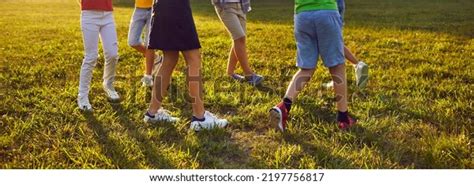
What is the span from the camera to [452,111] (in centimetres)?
434

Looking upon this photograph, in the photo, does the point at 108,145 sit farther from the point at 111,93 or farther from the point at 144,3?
the point at 144,3

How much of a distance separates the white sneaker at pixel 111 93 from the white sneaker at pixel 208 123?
118 cm

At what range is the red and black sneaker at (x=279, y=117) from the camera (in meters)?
3.88

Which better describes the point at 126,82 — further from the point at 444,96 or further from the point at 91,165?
the point at 444,96

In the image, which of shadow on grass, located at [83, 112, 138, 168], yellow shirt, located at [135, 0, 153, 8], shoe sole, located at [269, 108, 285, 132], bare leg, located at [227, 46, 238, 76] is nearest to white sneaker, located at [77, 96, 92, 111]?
shadow on grass, located at [83, 112, 138, 168]

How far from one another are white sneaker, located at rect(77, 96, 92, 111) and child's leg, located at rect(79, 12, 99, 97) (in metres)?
0.03

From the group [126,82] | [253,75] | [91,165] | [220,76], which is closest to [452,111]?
[253,75]

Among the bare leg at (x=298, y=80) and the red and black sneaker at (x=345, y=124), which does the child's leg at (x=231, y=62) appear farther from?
the red and black sneaker at (x=345, y=124)

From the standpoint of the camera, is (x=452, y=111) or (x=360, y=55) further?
(x=360, y=55)

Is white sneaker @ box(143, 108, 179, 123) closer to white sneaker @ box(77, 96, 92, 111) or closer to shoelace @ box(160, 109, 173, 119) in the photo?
shoelace @ box(160, 109, 173, 119)

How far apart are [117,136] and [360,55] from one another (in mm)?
4717

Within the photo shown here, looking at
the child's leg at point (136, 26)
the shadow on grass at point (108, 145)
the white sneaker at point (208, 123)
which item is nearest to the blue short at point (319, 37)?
the white sneaker at point (208, 123)

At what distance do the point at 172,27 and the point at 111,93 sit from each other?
1.49 metres

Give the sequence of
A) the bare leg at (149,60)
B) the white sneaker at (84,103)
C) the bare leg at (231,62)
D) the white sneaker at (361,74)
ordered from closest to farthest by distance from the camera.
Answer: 1. the white sneaker at (84,103)
2. the white sneaker at (361,74)
3. the bare leg at (149,60)
4. the bare leg at (231,62)
